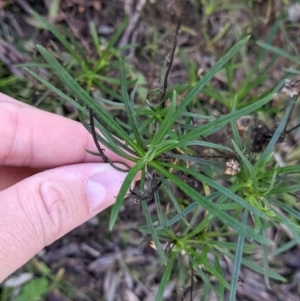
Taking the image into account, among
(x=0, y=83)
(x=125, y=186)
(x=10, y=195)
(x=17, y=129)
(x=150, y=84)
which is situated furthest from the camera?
(x=150, y=84)

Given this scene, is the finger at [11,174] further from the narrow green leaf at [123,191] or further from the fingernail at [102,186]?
the narrow green leaf at [123,191]

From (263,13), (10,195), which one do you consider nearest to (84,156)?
(10,195)

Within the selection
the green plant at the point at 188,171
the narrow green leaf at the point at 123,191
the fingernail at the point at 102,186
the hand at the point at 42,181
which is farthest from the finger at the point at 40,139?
the narrow green leaf at the point at 123,191

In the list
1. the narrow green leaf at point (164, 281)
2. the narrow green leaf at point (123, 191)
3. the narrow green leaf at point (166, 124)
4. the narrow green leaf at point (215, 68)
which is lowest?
the narrow green leaf at point (164, 281)

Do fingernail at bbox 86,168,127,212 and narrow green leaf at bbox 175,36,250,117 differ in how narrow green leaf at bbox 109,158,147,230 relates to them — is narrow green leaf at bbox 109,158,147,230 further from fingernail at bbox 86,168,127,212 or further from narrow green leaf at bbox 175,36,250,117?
fingernail at bbox 86,168,127,212

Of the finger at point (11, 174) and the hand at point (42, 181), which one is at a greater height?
the hand at point (42, 181)

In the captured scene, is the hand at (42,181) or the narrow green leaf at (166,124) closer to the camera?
the narrow green leaf at (166,124)

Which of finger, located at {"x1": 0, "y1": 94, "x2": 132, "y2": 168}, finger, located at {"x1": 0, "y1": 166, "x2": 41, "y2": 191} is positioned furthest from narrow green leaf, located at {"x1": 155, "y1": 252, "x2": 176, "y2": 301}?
finger, located at {"x1": 0, "y1": 166, "x2": 41, "y2": 191}

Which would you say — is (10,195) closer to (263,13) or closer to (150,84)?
(150,84)
